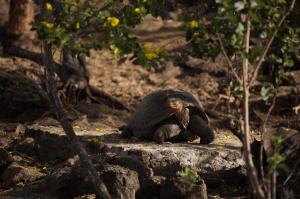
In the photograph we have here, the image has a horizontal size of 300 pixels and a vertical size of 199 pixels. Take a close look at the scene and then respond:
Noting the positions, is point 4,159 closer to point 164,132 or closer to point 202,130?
point 164,132

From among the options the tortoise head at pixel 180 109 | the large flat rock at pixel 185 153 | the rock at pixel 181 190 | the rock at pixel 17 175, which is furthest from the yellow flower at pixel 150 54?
the tortoise head at pixel 180 109

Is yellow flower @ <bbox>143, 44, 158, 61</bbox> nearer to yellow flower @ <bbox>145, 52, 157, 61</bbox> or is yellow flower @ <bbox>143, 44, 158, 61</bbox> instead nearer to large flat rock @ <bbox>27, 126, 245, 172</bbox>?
yellow flower @ <bbox>145, 52, 157, 61</bbox>

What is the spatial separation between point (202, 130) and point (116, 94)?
485 centimetres

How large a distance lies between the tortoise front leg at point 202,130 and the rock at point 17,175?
1839 mm

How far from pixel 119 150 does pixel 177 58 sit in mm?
3002

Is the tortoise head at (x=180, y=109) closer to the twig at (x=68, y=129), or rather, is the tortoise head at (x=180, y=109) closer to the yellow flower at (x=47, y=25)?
the twig at (x=68, y=129)

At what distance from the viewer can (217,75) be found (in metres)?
14.2

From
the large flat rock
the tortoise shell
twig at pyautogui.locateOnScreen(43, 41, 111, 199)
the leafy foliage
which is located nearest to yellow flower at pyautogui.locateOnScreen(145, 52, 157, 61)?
the leafy foliage

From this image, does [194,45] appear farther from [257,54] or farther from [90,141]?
[90,141]

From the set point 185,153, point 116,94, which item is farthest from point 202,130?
point 116,94

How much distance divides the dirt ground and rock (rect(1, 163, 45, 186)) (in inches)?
16.6

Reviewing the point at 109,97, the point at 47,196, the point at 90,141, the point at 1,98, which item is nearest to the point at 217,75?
the point at 109,97

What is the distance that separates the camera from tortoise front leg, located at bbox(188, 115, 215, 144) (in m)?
8.79

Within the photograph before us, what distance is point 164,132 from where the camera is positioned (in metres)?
8.70
